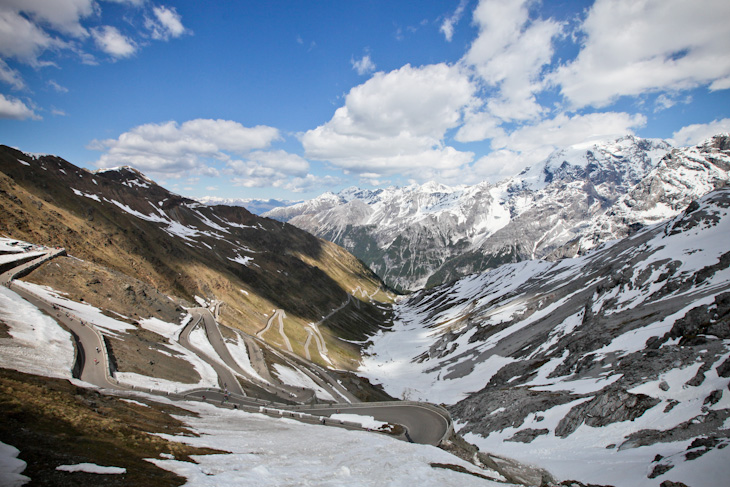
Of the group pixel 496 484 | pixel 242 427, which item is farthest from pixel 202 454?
pixel 496 484

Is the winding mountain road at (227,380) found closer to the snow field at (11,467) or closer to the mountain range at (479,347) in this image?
the mountain range at (479,347)

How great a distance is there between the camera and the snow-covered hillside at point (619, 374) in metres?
24.6

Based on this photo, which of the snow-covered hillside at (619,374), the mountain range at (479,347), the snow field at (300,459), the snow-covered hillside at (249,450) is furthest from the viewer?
the snow-covered hillside at (619,374)

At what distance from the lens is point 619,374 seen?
39125mm

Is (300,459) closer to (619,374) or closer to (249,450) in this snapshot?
(249,450)

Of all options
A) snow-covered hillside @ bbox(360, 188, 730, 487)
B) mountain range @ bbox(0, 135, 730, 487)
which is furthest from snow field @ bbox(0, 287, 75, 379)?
snow-covered hillside @ bbox(360, 188, 730, 487)

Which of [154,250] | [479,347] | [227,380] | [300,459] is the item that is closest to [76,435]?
[300,459]

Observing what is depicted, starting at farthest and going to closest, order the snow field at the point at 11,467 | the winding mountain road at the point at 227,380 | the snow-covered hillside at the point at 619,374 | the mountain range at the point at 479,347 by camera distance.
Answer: the winding mountain road at the point at 227,380, the snow-covered hillside at the point at 619,374, the mountain range at the point at 479,347, the snow field at the point at 11,467

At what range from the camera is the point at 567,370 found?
53406 millimetres

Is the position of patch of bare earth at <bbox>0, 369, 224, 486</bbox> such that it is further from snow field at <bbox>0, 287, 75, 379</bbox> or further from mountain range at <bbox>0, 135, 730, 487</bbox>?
snow field at <bbox>0, 287, 75, 379</bbox>

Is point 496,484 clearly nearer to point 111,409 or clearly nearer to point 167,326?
point 111,409

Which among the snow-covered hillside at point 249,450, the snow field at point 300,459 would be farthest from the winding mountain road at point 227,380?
the snow field at point 300,459

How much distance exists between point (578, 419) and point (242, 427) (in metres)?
31.2

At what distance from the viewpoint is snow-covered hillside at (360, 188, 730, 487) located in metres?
24.6
